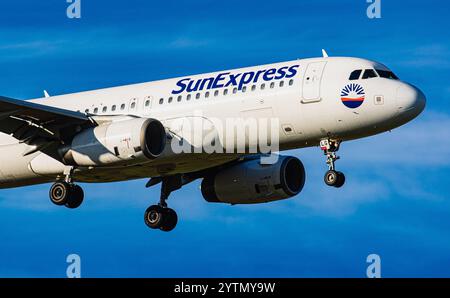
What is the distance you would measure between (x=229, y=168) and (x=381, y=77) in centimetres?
1025

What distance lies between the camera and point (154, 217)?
60.1m

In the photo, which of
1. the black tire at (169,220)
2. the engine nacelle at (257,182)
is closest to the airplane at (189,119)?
the black tire at (169,220)

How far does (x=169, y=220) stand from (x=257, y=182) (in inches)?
165

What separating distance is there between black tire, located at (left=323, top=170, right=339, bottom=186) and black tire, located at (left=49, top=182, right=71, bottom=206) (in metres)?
10.4

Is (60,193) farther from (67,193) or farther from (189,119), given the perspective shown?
(189,119)

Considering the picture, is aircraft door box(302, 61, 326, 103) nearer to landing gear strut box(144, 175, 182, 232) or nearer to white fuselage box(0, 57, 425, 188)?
white fuselage box(0, 57, 425, 188)

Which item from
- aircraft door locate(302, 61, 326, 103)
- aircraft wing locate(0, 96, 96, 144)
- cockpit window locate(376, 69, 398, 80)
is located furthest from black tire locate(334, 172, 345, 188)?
aircraft wing locate(0, 96, 96, 144)

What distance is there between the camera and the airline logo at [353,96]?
2069 inches

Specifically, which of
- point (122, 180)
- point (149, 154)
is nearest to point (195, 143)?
point (149, 154)

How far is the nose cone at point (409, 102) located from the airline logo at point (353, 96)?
4.74ft

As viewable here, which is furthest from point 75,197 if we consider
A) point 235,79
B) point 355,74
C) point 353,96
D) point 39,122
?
point 355,74

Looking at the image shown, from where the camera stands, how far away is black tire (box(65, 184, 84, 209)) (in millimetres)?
55281

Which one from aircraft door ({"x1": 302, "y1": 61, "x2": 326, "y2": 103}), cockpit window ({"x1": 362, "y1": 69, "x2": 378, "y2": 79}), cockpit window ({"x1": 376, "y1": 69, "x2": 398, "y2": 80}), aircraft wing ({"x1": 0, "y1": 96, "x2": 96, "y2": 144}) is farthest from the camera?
aircraft wing ({"x1": 0, "y1": 96, "x2": 96, "y2": 144})

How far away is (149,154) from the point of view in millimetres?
53438
